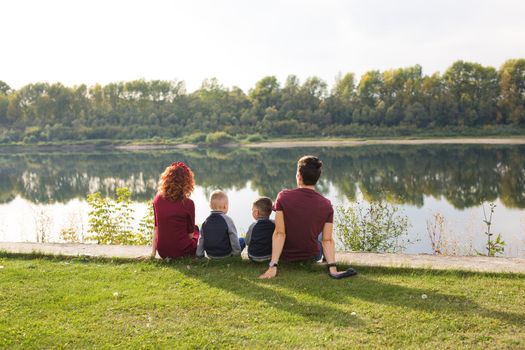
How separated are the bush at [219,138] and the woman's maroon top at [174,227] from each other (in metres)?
72.0

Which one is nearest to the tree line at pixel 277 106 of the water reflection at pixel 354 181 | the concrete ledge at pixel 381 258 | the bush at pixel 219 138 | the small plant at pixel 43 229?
the bush at pixel 219 138

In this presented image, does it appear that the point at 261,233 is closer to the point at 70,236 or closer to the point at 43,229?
the point at 70,236

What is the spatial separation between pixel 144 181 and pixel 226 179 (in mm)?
5243

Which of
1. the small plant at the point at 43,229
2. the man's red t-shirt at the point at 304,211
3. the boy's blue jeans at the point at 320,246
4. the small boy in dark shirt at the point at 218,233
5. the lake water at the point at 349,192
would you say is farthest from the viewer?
the lake water at the point at 349,192

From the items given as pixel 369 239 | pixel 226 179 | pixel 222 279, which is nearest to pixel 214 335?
pixel 222 279

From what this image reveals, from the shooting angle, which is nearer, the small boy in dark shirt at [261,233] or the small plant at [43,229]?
the small boy in dark shirt at [261,233]

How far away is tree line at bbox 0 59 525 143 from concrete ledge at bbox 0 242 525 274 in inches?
2841

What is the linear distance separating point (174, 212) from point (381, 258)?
3.04m

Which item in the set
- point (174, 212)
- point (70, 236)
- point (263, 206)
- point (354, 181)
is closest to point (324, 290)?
point (263, 206)

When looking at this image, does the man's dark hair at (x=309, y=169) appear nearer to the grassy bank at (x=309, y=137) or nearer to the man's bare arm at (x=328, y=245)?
the man's bare arm at (x=328, y=245)

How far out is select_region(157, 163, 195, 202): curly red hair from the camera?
6.51m

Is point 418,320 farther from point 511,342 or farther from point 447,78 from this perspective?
point 447,78

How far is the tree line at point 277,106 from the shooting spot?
76.5 meters

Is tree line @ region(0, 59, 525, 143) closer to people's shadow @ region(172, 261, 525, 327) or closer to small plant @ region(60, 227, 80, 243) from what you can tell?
small plant @ region(60, 227, 80, 243)
